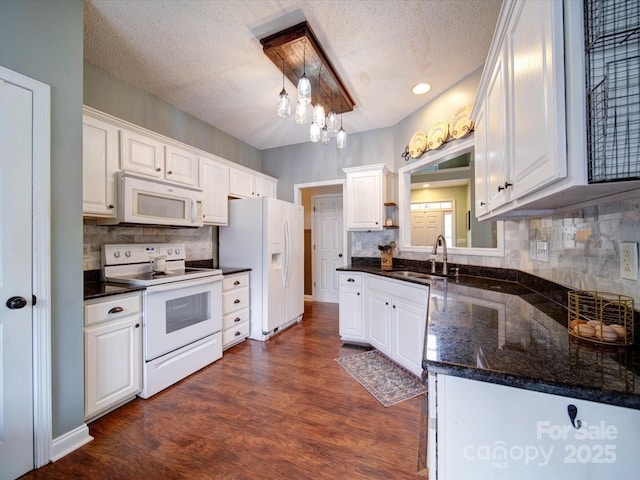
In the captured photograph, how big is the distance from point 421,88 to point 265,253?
248 cm

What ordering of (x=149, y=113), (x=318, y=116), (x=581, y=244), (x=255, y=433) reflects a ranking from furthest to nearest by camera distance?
(x=149, y=113)
(x=318, y=116)
(x=255, y=433)
(x=581, y=244)

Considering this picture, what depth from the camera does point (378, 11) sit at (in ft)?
5.84

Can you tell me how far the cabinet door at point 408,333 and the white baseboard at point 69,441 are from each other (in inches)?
88.7

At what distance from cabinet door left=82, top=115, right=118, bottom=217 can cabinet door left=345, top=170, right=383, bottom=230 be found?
2.52 metres

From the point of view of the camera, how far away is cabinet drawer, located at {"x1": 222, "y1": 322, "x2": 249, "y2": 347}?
2900 mm

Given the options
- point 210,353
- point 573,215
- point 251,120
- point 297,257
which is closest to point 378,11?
point 573,215

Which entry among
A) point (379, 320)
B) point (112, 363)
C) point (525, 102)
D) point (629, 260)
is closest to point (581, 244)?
point (629, 260)

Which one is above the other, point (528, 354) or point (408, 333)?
point (528, 354)

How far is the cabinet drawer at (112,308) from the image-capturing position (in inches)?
67.1

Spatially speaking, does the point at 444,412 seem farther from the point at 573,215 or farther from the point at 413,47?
the point at 413,47

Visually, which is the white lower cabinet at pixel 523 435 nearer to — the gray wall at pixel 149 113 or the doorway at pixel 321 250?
the gray wall at pixel 149 113

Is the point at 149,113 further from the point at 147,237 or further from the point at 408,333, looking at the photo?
the point at 408,333

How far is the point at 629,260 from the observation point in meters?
0.94

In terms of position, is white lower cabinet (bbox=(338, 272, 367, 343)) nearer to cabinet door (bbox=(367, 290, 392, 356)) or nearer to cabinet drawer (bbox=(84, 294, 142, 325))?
cabinet door (bbox=(367, 290, 392, 356))
